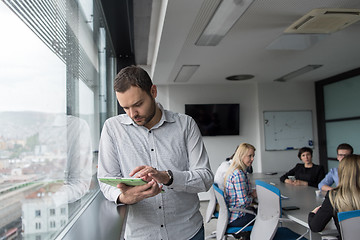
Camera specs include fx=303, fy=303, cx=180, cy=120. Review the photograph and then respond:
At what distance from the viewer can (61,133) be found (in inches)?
65.5

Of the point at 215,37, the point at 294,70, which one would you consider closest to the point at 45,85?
the point at 215,37

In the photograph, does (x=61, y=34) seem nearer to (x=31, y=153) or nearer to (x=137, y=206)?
(x=31, y=153)

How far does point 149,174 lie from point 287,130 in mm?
6846

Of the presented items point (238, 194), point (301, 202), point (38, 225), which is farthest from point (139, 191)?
point (301, 202)

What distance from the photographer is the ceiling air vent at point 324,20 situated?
2990 millimetres

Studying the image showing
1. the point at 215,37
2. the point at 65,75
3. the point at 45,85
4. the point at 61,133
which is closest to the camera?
the point at 45,85

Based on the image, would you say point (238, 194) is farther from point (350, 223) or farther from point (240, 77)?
point (240, 77)

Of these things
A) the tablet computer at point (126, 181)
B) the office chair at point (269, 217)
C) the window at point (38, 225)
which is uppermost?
the tablet computer at point (126, 181)

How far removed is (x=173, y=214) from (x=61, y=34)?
119 cm

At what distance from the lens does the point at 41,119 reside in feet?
4.42

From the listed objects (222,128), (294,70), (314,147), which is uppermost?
(294,70)

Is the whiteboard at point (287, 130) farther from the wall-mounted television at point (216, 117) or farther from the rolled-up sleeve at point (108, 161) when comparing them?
the rolled-up sleeve at point (108, 161)

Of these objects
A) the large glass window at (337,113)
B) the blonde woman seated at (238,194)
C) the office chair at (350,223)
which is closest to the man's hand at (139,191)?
the office chair at (350,223)

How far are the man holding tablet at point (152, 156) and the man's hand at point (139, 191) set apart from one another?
0.09 meters
